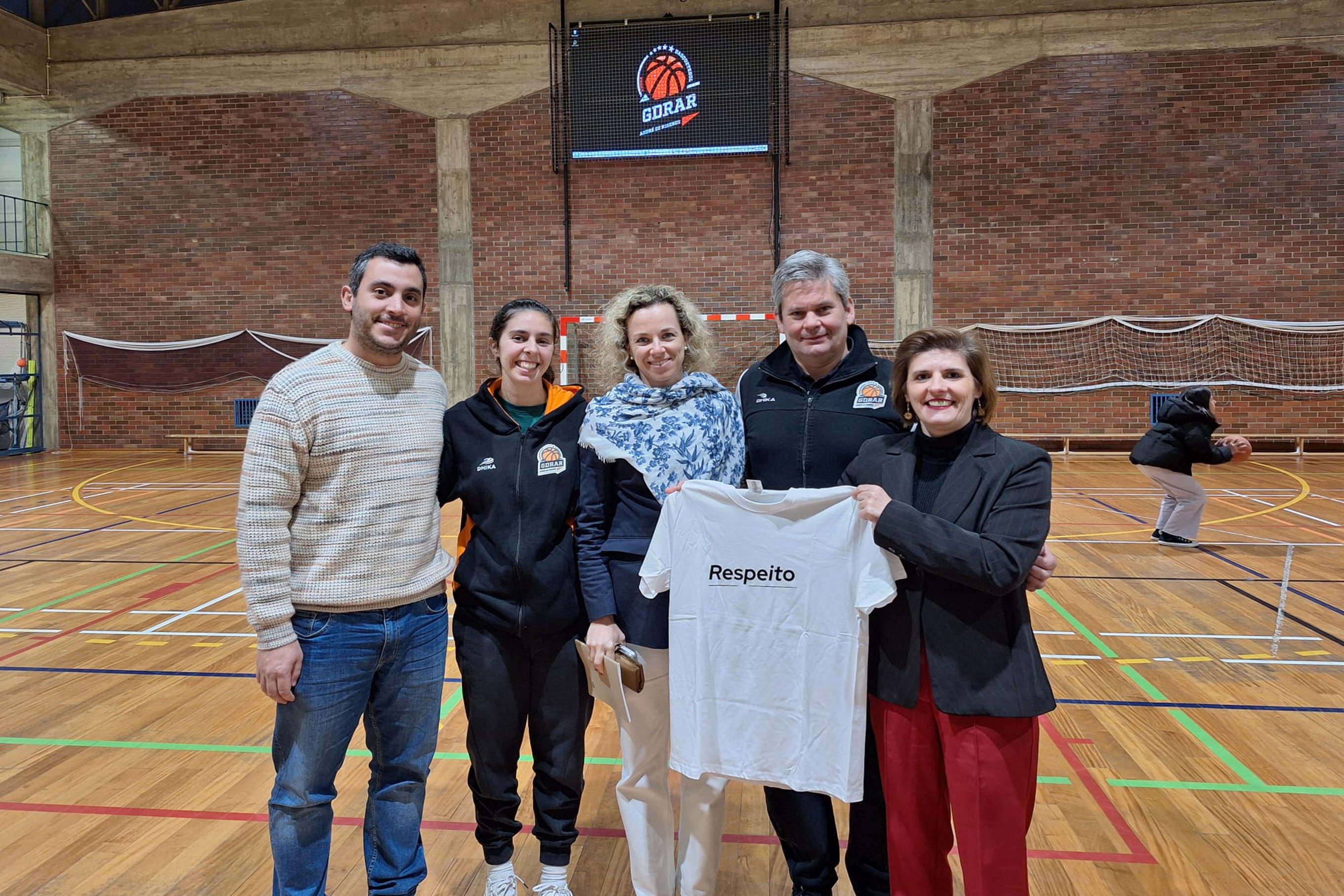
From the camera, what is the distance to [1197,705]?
3602 mm

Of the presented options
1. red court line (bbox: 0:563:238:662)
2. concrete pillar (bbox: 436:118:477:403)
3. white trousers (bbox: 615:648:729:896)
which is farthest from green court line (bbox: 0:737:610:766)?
concrete pillar (bbox: 436:118:477:403)

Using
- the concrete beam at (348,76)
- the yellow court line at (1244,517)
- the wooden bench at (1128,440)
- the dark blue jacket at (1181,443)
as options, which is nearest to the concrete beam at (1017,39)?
the concrete beam at (348,76)

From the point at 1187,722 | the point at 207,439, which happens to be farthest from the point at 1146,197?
the point at 207,439

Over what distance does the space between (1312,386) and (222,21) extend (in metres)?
16.9

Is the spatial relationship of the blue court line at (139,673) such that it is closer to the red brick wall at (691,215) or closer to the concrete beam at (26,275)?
the red brick wall at (691,215)

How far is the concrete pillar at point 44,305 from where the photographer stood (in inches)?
524

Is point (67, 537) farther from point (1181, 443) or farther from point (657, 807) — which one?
point (1181, 443)

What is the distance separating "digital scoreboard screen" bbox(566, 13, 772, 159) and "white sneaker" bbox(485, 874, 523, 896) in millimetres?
11221

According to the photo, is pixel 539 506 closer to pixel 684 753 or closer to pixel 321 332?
pixel 684 753

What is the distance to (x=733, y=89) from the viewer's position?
1196 centimetres

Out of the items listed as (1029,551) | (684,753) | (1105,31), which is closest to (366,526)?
(684,753)

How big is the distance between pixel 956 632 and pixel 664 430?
2.67 ft

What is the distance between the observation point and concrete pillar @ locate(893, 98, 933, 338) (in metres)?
11.9

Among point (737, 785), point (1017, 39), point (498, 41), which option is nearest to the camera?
point (737, 785)
